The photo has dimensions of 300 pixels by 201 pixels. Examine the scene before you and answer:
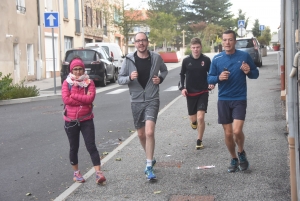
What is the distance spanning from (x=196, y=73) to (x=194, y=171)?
217 cm

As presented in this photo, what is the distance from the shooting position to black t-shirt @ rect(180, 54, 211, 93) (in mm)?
9477

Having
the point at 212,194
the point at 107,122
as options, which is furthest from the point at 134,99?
the point at 107,122

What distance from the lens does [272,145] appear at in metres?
9.41

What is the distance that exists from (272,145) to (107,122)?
5.02m

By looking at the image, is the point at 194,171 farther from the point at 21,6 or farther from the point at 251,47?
the point at 21,6

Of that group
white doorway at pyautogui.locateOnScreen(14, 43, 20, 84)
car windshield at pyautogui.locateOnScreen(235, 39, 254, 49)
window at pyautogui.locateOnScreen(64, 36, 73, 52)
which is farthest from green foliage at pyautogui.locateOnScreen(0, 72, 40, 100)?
window at pyautogui.locateOnScreen(64, 36, 73, 52)

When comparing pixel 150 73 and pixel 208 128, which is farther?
pixel 208 128

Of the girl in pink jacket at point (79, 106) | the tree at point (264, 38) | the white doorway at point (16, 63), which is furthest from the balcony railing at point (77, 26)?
the girl in pink jacket at point (79, 106)

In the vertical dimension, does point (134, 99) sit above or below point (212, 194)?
above

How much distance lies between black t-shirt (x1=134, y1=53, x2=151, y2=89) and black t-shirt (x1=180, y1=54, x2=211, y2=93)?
75.2 inches

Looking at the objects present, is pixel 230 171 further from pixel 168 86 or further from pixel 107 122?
pixel 168 86

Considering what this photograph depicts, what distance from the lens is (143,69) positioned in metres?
7.67

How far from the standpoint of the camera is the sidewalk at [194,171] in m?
6.63

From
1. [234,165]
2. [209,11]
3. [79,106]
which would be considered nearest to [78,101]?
[79,106]
